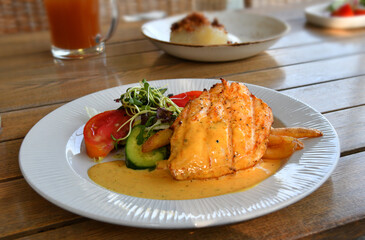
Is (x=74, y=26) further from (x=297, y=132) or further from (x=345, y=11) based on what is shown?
(x=345, y=11)

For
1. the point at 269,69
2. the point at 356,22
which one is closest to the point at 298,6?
the point at 356,22

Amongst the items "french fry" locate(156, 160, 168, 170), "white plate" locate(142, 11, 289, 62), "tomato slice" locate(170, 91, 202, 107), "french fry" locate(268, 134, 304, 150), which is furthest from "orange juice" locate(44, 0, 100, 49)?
"french fry" locate(268, 134, 304, 150)

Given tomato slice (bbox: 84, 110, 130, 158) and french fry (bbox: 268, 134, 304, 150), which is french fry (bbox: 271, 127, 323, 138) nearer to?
french fry (bbox: 268, 134, 304, 150)

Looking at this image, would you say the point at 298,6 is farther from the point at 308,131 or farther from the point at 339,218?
the point at 339,218

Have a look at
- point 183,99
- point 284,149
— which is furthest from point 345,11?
point 284,149

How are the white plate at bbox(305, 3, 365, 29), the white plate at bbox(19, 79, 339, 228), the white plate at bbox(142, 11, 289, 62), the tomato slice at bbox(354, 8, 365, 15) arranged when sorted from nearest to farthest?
the white plate at bbox(19, 79, 339, 228) < the white plate at bbox(142, 11, 289, 62) < the white plate at bbox(305, 3, 365, 29) < the tomato slice at bbox(354, 8, 365, 15)
